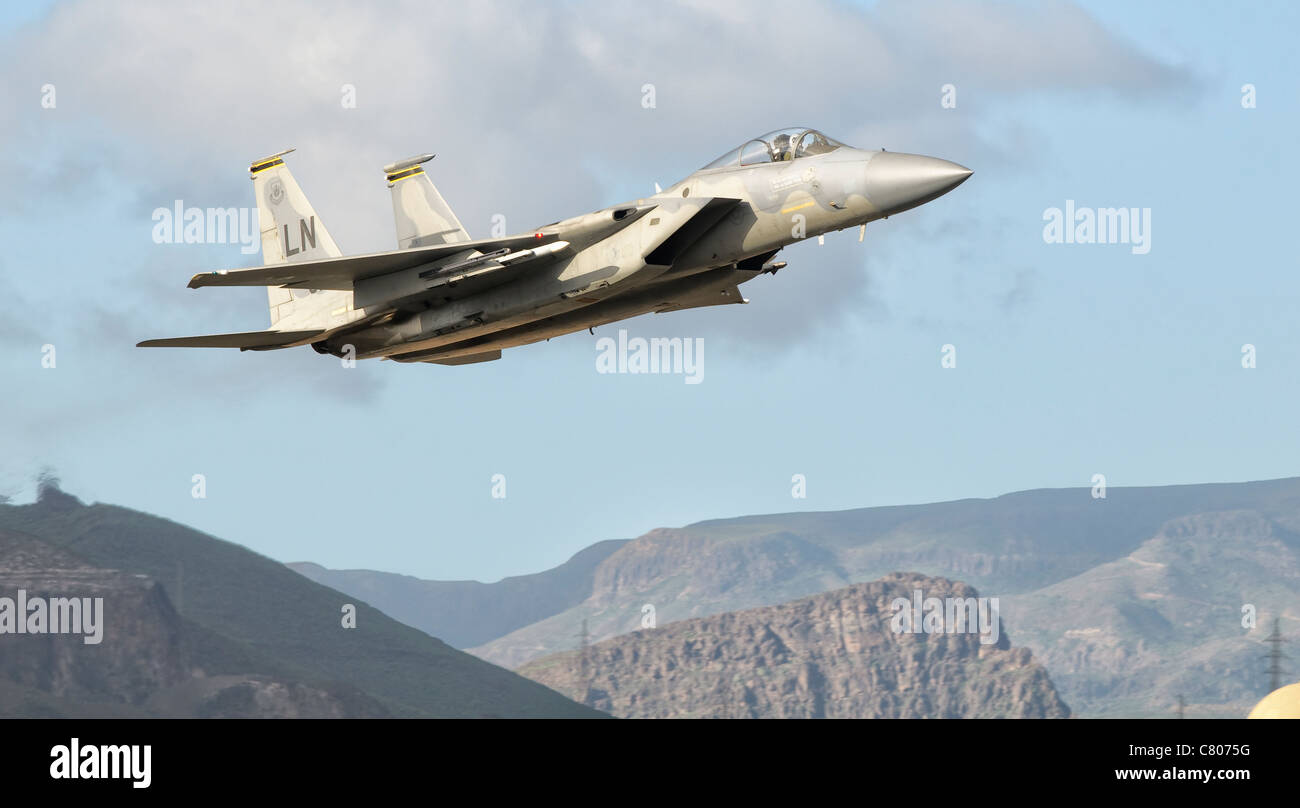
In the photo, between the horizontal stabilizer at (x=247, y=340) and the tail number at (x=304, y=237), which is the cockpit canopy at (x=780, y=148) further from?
the tail number at (x=304, y=237)

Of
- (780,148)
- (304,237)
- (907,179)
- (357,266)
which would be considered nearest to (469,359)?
(357,266)

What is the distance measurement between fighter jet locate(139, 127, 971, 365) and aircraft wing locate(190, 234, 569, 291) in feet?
0.10

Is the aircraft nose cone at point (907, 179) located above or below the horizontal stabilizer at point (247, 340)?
above

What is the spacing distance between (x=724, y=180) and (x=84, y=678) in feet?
501

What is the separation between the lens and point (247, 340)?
3041 centimetres

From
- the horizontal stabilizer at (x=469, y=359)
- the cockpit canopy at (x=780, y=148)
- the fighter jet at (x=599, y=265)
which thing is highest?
the cockpit canopy at (x=780, y=148)

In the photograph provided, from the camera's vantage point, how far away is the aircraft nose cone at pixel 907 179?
997 inches

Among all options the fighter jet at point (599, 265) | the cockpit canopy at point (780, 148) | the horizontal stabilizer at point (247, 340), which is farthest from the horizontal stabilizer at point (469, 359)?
the cockpit canopy at point (780, 148)

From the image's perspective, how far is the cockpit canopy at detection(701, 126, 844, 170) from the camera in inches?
1065

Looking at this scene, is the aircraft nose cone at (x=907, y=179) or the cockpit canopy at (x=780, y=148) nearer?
the aircraft nose cone at (x=907, y=179)

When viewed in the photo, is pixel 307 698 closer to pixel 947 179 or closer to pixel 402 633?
pixel 402 633

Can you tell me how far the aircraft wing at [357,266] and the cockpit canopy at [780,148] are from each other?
3545mm

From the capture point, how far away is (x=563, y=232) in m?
27.6
